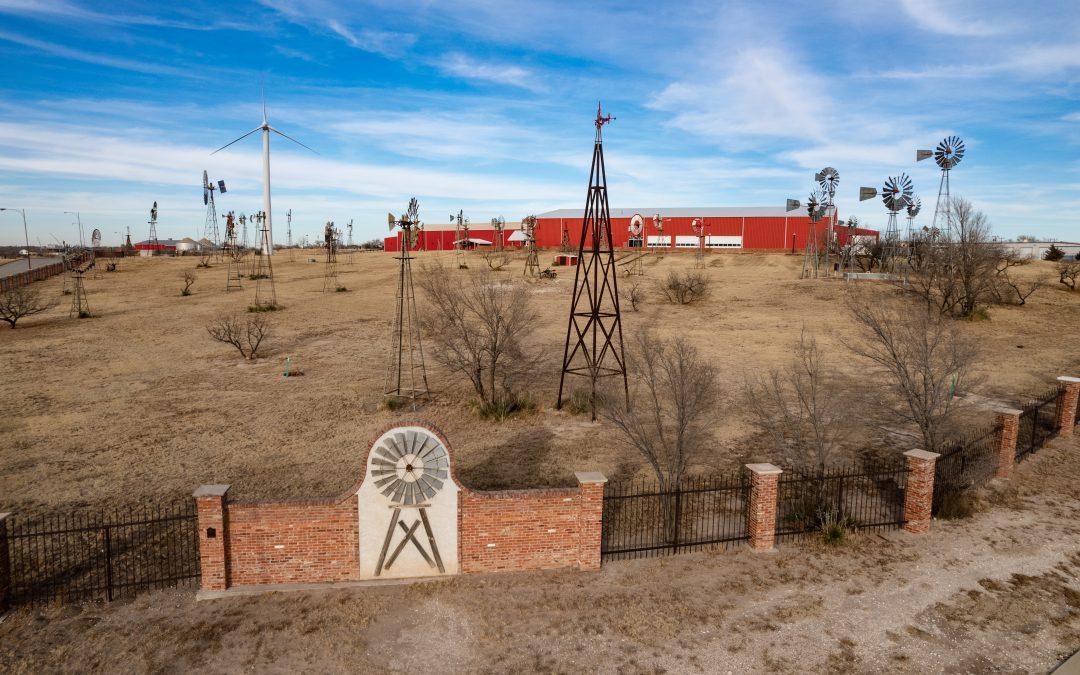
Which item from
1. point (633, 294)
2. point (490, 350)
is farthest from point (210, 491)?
point (633, 294)

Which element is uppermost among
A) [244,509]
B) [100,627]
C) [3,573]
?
[244,509]

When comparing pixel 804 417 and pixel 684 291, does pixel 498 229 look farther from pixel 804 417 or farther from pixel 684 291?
pixel 804 417

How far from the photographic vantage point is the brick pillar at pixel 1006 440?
16.9 m

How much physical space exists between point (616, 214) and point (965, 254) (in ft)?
178

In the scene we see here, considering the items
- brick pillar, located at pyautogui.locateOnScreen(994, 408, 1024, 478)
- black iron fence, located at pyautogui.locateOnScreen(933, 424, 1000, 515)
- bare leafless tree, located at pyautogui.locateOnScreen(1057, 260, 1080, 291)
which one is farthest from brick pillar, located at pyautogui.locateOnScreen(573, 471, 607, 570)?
bare leafless tree, located at pyautogui.locateOnScreen(1057, 260, 1080, 291)

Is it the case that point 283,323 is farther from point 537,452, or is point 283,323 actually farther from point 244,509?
point 244,509

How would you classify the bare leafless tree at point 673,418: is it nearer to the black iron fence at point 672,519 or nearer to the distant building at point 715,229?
the black iron fence at point 672,519

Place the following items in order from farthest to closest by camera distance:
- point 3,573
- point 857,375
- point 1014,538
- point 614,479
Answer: point 857,375, point 614,479, point 1014,538, point 3,573

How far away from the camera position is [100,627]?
1045cm

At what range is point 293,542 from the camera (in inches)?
457

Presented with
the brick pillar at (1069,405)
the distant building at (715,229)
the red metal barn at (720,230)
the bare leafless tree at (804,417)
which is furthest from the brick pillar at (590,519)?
the red metal barn at (720,230)

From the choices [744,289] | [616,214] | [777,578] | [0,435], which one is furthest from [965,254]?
[616,214]

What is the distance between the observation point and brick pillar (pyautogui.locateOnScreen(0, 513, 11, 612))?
415 inches

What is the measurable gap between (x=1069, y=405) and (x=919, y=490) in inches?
406
